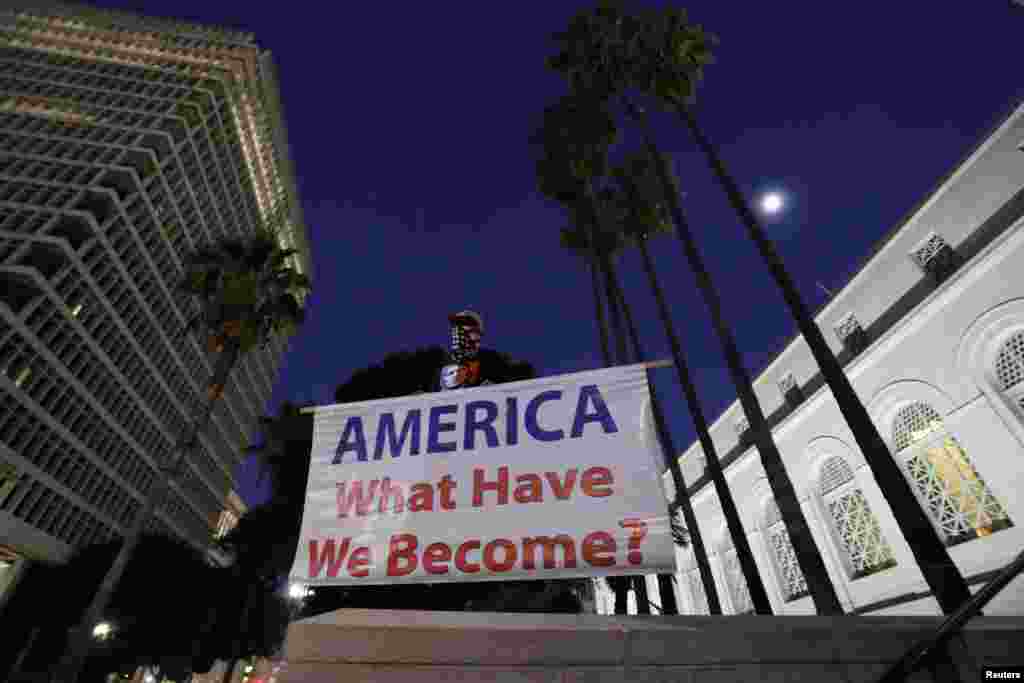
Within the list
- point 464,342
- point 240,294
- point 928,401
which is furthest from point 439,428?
point 240,294

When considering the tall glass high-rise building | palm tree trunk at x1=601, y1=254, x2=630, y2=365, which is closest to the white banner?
palm tree trunk at x1=601, y1=254, x2=630, y2=365

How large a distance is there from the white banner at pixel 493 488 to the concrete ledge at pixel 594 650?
0.37 meters

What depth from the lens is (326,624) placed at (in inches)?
87.8

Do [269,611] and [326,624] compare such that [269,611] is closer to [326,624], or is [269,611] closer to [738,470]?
[738,470]

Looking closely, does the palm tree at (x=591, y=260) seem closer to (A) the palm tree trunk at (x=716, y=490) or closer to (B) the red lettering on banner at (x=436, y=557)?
(A) the palm tree trunk at (x=716, y=490)

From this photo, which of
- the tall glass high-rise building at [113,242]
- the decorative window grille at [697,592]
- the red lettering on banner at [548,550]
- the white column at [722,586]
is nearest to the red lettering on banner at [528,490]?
the red lettering on banner at [548,550]

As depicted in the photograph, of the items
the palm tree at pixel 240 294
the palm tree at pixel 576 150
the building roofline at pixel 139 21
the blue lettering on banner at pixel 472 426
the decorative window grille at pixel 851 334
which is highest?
the building roofline at pixel 139 21

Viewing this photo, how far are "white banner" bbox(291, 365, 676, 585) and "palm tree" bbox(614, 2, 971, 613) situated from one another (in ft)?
21.7

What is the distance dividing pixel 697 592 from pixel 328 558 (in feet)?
99.3

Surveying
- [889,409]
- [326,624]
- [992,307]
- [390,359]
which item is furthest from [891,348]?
[326,624]

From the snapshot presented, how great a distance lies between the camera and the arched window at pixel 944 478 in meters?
13.0

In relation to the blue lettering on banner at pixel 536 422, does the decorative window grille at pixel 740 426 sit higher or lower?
higher

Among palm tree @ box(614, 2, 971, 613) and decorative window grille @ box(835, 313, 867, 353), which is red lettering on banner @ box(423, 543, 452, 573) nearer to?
palm tree @ box(614, 2, 971, 613)

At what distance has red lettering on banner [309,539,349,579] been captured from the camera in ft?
9.64
